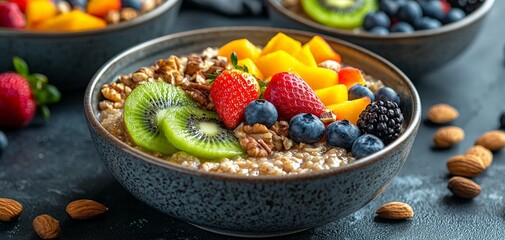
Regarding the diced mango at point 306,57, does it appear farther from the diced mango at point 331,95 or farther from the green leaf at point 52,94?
the green leaf at point 52,94

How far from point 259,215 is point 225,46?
2.33 feet

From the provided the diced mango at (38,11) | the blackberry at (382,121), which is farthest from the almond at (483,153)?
the diced mango at (38,11)

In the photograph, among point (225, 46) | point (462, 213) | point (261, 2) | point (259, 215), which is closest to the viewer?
point (259, 215)

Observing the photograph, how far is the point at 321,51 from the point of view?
242 cm

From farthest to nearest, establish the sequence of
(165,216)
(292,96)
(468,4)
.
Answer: (468,4) → (165,216) → (292,96)

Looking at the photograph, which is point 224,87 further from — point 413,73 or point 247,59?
point 413,73

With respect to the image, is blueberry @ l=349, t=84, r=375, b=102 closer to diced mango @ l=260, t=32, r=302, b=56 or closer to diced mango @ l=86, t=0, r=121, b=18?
diced mango @ l=260, t=32, r=302, b=56

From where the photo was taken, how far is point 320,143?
2.06 meters

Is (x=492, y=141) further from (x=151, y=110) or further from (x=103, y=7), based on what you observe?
(x=103, y=7)

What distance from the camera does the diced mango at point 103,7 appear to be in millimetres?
2824

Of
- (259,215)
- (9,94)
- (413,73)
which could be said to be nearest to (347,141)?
(259,215)

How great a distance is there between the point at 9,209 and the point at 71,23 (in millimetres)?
802

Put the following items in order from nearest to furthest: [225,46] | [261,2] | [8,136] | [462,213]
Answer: [462,213] < [225,46] < [8,136] < [261,2]

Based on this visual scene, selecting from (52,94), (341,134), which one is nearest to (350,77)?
(341,134)
